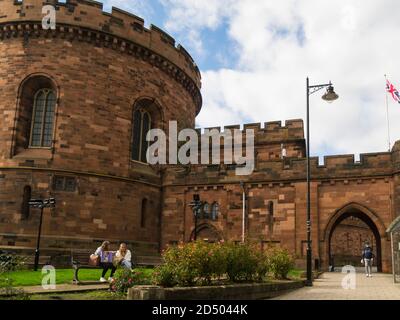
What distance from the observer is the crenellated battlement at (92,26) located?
76.7 ft

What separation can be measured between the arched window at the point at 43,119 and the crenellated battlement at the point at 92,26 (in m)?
3.28

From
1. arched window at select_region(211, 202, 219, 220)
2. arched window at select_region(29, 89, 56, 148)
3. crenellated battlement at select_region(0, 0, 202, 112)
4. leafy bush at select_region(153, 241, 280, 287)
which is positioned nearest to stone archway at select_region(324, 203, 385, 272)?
arched window at select_region(211, 202, 219, 220)

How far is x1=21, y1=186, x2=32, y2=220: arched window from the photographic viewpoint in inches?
848

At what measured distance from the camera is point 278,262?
51.7 feet

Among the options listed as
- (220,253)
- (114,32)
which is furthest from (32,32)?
(220,253)

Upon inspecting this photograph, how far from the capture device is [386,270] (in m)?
22.4

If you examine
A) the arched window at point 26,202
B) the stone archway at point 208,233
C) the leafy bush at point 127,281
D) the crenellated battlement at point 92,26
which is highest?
the crenellated battlement at point 92,26

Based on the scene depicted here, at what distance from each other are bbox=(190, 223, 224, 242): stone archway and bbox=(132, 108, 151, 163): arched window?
5.31 m

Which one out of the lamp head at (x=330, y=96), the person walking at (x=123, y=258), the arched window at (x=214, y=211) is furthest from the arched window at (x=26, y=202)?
the lamp head at (x=330, y=96)

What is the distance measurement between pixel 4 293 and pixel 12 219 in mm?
13993

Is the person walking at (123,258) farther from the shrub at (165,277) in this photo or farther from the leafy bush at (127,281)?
the shrub at (165,277)

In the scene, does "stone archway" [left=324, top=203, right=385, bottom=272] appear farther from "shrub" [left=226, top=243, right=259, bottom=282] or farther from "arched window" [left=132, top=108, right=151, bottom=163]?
"shrub" [left=226, top=243, right=259, bottom=282]

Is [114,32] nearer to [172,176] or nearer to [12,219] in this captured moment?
[172,176]

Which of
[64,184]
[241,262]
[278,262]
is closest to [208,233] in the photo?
[64,184]
